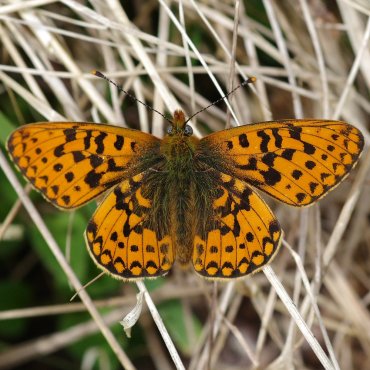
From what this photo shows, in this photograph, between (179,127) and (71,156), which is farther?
(179,127)

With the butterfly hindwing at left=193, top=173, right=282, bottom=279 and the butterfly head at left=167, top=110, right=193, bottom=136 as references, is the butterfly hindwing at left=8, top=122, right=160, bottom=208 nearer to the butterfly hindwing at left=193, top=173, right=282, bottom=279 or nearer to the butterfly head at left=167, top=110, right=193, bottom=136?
the butterfly head at left=167, top=110, right=193, bottom=136

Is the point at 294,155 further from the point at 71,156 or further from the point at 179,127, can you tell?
the point at 71,156

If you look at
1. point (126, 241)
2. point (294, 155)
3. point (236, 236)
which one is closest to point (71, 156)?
point (126, 241)

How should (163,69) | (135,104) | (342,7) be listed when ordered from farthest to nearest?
1. (135,104)
2. (342,7)
3. (163,69)

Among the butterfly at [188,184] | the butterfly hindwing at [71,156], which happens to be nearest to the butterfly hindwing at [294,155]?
the butterfly at [188,184]

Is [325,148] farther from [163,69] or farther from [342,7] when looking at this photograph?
[342,7]

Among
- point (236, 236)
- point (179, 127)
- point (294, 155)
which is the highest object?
point (179, 127)

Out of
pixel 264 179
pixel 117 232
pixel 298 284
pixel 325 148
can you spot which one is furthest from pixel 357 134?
pixel 117 232
